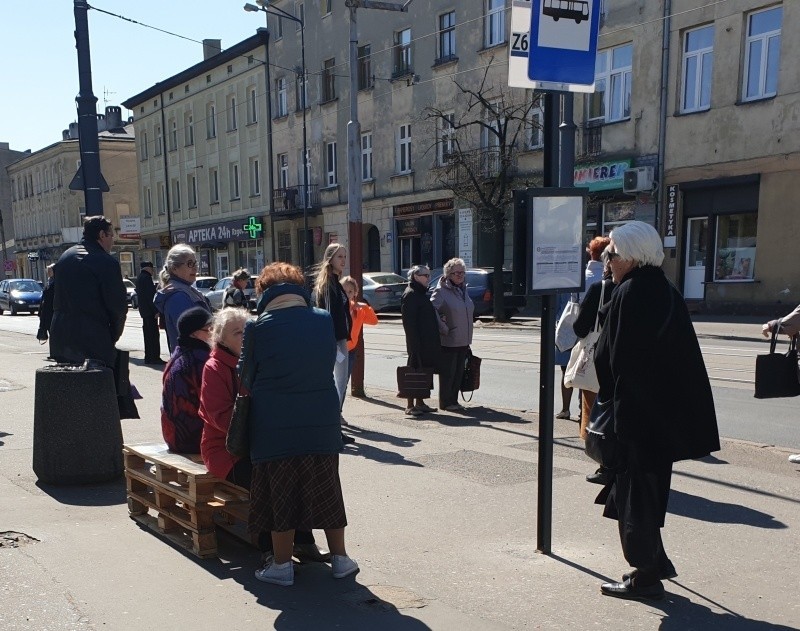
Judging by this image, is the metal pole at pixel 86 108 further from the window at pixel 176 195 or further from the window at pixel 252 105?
the window at pixel 176 195

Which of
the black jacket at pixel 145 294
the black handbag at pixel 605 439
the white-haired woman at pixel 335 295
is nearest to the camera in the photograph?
the black handbag at pixel 605 439

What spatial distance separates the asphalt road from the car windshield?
16.9 m

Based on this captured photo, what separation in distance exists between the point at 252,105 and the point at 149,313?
2867cm

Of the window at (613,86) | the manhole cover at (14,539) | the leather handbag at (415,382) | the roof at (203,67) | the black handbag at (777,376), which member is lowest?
the manhole cover at (14,539)

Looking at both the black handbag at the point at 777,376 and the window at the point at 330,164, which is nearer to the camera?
the black handbag at the point at 777,376

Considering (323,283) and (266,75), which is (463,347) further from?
(266,75)

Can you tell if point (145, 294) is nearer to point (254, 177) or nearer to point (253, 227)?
point (253, 227)

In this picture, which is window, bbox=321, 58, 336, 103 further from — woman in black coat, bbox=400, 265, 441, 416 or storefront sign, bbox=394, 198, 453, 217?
woman in black coat, bbox=400, 265, 441, 416

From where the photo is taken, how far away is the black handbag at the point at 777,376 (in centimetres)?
582

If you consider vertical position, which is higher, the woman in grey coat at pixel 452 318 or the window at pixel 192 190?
the window at pixel 192 190

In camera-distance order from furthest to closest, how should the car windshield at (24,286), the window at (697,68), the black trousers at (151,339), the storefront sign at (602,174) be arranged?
the car windshield at (24,286)
the storefront sign at (602,174)
the window at (697,68)
the black trousers at (151,339)

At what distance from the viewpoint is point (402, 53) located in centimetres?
3009

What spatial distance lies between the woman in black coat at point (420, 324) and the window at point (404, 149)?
73.0 ft

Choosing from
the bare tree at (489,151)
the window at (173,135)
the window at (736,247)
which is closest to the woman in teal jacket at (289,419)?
the bare tree at (489,151)
